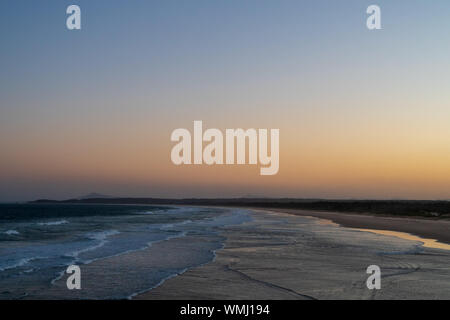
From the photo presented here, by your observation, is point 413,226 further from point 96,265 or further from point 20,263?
point 20,263

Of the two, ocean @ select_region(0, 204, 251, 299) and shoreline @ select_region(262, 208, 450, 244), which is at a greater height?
ocean @ select_region(0, 204, 251, 299)

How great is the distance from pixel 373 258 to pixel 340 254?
58.6 inches

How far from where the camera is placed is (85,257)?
707 inches

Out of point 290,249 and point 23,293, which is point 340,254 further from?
point 23,293

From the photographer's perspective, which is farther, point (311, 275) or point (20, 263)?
point (20, 263)

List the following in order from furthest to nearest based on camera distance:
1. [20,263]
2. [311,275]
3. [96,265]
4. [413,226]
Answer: [413,226] → [20,263] → [96,265] → [311,275]

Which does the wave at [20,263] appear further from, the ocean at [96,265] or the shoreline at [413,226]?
the shoreline at [413,226]

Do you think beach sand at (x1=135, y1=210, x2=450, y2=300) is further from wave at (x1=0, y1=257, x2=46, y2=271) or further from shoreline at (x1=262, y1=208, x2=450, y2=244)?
shoreline at (x1=262, y1=208, x2=450, y2=244)

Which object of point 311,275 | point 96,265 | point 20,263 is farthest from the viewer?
point 20,263

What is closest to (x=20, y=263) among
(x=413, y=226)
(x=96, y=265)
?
(x=96, y=265)

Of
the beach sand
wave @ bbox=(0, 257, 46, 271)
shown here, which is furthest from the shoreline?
wave @ bbox=(0, 257, 46, 271)

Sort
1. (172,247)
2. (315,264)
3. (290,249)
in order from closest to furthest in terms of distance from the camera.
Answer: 1. (315,264)
2. (290,249)
3. (172,247)

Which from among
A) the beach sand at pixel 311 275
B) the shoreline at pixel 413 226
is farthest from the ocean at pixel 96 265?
the shoreline at pixel 413 226
